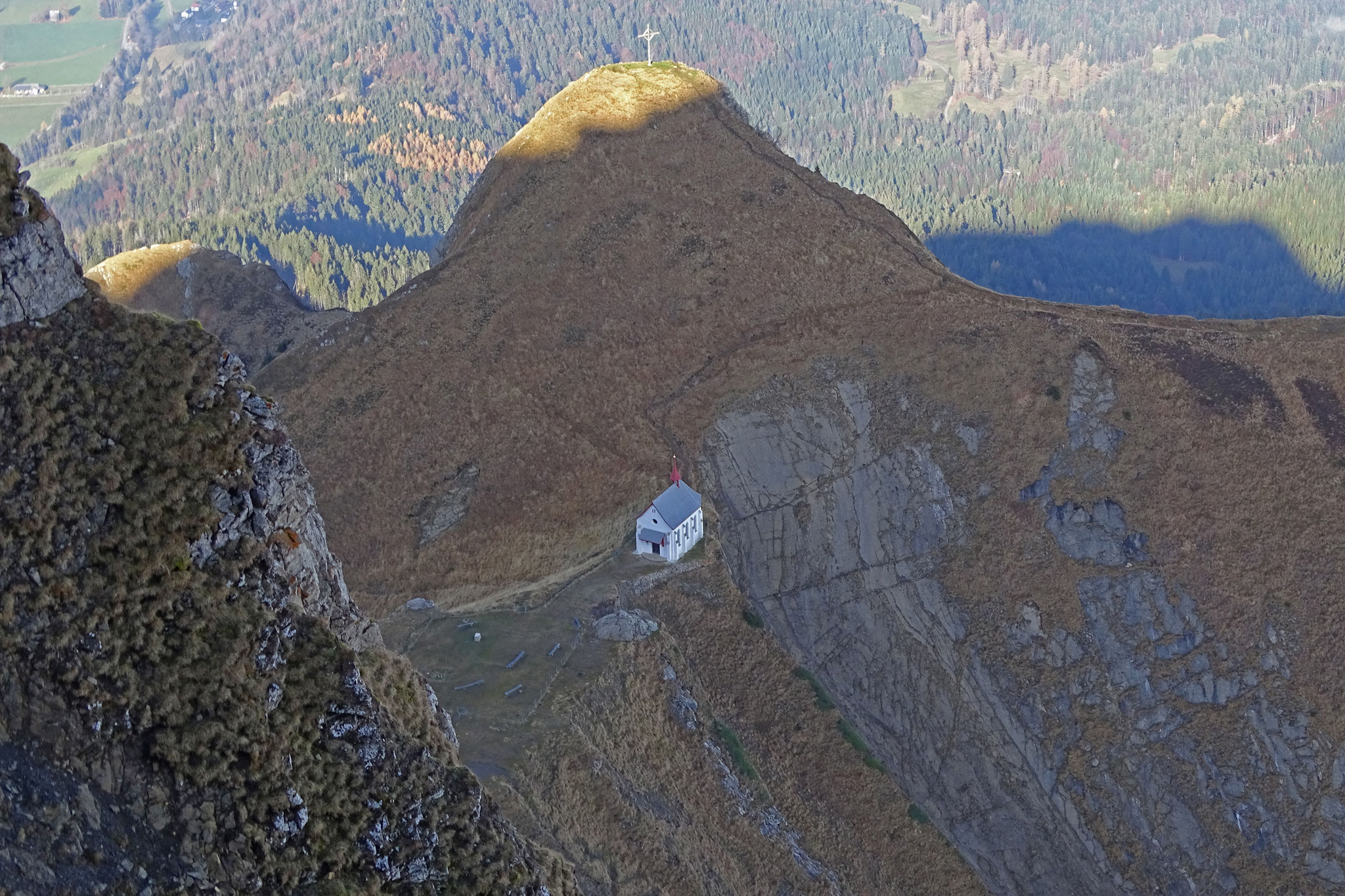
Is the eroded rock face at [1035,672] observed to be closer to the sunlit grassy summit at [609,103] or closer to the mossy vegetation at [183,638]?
the sunlit grassy summit at [609,103]

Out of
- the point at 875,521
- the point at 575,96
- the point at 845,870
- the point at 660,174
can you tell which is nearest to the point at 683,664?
the point at 845,870

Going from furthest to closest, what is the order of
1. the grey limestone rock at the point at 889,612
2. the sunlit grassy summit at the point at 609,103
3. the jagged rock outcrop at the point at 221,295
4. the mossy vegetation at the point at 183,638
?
the jagged rock outcrop at the point at 221,295, the sunlit grassy summit at the point at 609,103, the grey limestone rock at the point at 889,612, the mossy vegetation at the point at 183,638

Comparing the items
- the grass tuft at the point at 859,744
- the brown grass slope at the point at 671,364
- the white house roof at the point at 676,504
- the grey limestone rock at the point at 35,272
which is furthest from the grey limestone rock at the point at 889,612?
the grey limestone rock at the point at 35,272

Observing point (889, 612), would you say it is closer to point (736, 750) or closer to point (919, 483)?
point (919, 483)

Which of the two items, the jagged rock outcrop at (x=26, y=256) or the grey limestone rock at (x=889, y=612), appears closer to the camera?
the jagged rock outcrop at (x=26, y=256)

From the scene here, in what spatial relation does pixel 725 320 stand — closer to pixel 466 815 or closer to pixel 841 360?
pixel 841 360

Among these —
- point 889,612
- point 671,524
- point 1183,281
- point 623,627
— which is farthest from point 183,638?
point 1183,281

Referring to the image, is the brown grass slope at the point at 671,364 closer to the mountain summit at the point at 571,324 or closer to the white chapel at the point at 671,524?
the mountain summit at the point at 571,324

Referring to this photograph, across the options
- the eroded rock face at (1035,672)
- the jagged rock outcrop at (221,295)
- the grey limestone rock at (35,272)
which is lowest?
the eroded rock face at (1035,672)

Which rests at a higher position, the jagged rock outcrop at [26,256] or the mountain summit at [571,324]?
the jagged rock outcrop at [26,256]

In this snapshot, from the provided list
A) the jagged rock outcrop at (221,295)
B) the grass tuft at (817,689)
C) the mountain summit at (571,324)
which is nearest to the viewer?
the grass tuft at (817,689)
